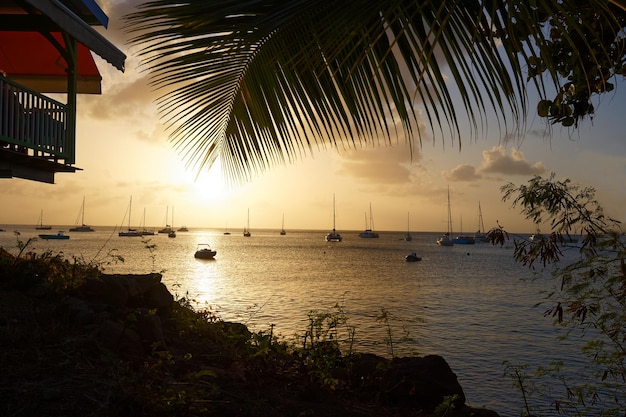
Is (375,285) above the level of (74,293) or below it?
below

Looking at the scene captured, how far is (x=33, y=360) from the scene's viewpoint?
196 inches

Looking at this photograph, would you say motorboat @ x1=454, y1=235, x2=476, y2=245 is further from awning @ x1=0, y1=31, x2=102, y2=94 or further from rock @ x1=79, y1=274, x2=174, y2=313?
rock @ x1=79, y1=274, x2=174, y2=313

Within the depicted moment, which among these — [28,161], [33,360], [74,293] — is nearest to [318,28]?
[33,360]

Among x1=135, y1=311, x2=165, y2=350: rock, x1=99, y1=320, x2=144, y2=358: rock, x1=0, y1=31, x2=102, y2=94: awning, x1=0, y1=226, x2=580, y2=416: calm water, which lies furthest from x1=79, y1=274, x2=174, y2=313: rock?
x1=0, y1=31, x2=102, y2=94: awning

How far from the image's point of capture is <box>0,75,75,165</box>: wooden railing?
360 inches

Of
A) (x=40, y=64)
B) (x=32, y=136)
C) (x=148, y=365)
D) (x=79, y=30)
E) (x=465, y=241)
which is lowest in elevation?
(x=148, y=365)

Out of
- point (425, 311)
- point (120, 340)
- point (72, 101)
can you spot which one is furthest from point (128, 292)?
point (425, 311)

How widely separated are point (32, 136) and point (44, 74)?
146 inches

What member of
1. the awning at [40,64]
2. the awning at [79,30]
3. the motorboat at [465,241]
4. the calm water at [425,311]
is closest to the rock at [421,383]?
the calm water at [425,311]

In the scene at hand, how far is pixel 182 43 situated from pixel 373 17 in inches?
43.3

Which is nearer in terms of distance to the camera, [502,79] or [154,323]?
[502,79]

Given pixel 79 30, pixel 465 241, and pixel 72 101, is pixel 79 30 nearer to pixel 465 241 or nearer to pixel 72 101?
pixel 72 101

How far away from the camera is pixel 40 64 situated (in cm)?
1262

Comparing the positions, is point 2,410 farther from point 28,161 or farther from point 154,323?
point 28,161
